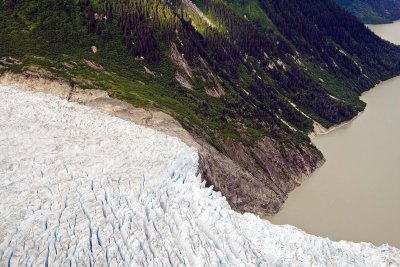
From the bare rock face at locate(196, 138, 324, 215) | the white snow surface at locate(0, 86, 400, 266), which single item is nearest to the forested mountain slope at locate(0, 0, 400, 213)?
the bare rock face at locate(196, 138, 324, 215)

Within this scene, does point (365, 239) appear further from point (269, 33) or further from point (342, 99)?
point (269, 33)

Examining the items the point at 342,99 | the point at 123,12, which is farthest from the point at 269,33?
the point at 123,12

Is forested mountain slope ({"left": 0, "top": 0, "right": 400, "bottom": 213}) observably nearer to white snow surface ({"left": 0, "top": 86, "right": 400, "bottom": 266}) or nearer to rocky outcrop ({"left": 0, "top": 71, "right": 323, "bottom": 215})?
rocky outcrop ({"left": 0, "top": 71, "right": 323, "bottom": 215})

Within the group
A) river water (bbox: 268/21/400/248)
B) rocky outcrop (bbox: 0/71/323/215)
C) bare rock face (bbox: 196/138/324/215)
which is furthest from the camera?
river water (bbox: 268/21/400/248)

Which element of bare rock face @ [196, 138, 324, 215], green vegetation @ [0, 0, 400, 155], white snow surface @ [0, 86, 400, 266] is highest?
white snow surface @ [0, 86, 400, 266]

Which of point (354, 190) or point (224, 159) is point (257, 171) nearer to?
point (224, 159)
